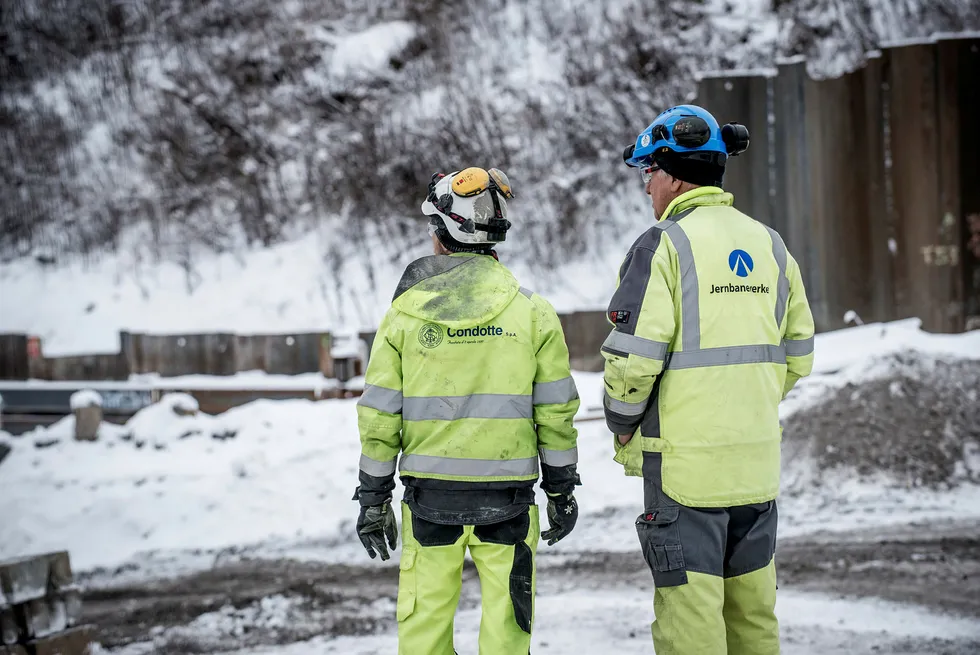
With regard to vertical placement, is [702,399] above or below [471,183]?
below

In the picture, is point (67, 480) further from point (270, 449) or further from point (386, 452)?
point (386, 452)

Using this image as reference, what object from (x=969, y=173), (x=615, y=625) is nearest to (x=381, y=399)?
(x=615, y=625)

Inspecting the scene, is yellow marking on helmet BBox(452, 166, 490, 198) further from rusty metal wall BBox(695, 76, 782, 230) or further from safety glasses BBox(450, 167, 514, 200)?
rusty metal wall BBox(695, 76, 782, 230)

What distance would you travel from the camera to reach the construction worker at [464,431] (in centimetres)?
283

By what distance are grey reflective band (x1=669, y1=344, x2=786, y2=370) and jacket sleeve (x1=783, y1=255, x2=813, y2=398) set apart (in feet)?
0.94

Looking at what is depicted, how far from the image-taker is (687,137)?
277 cm

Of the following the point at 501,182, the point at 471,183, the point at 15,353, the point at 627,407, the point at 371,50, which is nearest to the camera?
the point at 627,407

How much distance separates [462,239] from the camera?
300 cm

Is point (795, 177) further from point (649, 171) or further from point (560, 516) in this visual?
point (560, 516)

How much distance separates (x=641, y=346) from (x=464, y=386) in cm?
66

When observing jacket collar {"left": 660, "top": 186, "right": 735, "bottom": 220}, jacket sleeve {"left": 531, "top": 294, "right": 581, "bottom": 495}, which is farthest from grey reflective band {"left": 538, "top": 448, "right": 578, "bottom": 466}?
jacket collar {"left": 660, "top": 186, "right": 735, "bottom": 220}

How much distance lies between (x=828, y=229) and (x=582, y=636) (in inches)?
249

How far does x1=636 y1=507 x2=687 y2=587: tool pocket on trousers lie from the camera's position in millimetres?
2635

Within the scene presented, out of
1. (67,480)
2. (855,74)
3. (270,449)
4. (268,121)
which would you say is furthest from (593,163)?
(67,480)
